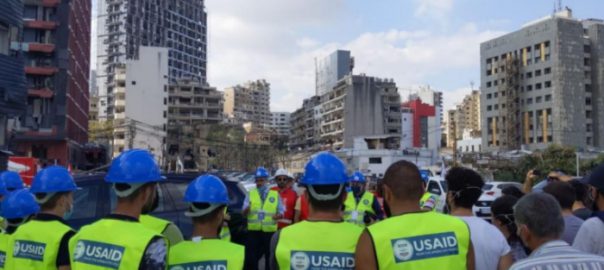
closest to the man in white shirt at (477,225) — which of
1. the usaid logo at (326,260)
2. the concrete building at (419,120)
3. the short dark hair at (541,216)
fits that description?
the short dark hair at (541,216)

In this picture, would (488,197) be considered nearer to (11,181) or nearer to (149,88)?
(11,181)

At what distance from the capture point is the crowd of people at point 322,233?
9.57 feet

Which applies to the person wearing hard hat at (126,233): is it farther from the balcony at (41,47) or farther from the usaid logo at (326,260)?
the balcony at (41,47)

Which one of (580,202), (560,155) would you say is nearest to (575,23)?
(560,155)

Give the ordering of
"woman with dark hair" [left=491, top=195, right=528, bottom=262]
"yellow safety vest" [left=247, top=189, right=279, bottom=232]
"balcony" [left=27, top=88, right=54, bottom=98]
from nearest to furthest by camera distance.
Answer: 1. "woman with dark hair" [left=491, top=195, right=528, bottom=262]
2. "yellow safety vest" [left=247, top=189, right=279, bottom=232]
3. "balcony" [left=27, top=88, right=54, bottom=98]

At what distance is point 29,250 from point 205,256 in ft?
3.97

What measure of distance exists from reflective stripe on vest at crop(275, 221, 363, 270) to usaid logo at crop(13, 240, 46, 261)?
1.49 m

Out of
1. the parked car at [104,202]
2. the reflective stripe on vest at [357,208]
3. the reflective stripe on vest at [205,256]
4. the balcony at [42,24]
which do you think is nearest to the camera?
the reflective stripe on vest at [205,256]

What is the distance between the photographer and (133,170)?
316cm

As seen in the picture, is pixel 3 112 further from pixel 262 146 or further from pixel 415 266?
pixel 262 146

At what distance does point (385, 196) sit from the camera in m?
3.24

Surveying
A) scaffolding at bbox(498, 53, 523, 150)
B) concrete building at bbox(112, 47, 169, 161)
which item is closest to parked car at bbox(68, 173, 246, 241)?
concrete building at bbox(112, 47, 169, 161)

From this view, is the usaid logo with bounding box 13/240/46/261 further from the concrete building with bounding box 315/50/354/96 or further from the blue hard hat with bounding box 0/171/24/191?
the concrete building with bounding box 315/50/354/96

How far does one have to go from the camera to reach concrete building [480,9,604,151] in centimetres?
8812
